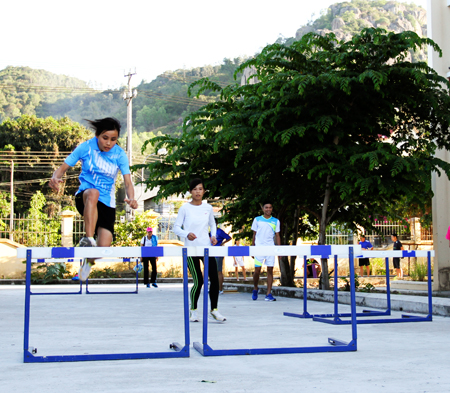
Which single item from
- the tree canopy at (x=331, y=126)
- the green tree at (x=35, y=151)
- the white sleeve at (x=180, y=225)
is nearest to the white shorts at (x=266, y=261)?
the tree canopy at (x=331, y=126)

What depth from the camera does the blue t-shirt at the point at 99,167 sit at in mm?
6023

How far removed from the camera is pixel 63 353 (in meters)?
5.77

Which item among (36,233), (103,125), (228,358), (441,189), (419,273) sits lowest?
(228,358)

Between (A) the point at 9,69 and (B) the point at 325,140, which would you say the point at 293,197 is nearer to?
(B) the point at 325,140

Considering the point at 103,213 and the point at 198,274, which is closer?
the point at 103,213

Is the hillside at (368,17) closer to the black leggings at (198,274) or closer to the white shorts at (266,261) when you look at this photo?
the white shorts at (266,261)

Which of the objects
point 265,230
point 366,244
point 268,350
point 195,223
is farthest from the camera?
point 366,244

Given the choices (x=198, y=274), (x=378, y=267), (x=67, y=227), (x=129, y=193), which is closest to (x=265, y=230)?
(x=198, y=274)

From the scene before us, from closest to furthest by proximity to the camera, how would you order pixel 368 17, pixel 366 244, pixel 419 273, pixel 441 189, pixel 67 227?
1. pixel 441 189
2. pixel 419 273
3. pixel 366 244
4. pixel 67 227
5. pixel 368 17

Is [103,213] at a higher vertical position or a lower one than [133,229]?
lower

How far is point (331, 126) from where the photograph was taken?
12641mm

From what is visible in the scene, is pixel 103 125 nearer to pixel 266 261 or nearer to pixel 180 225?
pixel 180 225

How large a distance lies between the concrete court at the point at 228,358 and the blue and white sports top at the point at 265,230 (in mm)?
2324

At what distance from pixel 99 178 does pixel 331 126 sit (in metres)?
7.59
